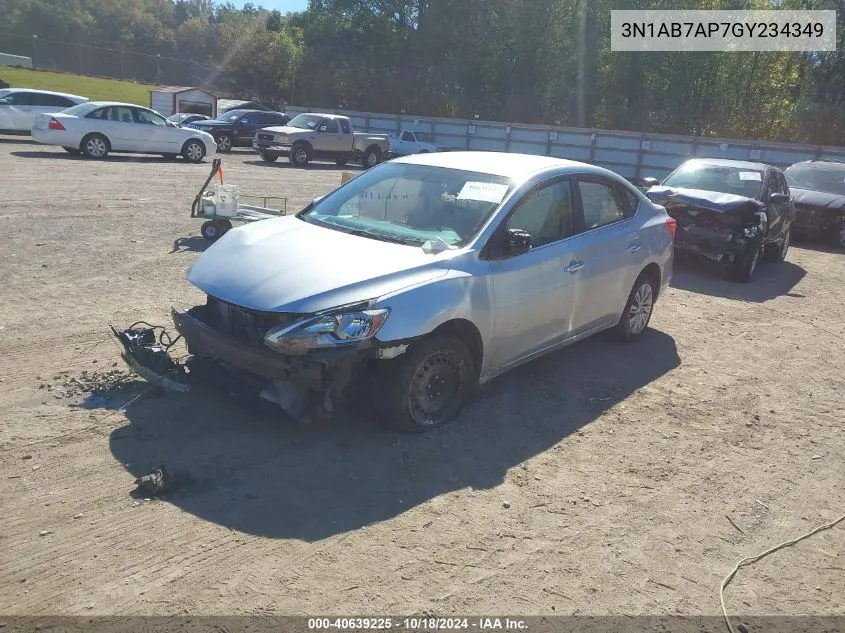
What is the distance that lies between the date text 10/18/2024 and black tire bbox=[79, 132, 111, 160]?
19.2 m

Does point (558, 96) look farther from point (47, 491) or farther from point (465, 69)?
point (47, 491)

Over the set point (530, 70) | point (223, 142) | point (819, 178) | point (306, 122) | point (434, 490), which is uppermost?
point (530, 70)

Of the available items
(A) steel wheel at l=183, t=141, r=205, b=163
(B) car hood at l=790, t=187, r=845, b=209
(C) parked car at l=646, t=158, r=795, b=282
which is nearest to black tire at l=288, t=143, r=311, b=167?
(A) steel wheel at l=183, t=141, r=205, b=163

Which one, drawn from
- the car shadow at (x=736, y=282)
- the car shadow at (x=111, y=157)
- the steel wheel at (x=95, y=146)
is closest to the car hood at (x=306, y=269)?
the car shadow at (x=736, y=282)

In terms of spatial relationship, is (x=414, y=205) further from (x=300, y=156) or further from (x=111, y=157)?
(x=300, y=156)

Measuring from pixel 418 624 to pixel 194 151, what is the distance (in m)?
20.7

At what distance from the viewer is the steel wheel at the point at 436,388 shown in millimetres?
4785

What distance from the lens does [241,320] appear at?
15.6 feet

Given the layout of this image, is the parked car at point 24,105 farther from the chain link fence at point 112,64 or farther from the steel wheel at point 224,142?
the chain link fence at point 112,64

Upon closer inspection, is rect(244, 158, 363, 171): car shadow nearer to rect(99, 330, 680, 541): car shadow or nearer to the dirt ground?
the dirt ground

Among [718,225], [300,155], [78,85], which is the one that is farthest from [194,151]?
[78,85]

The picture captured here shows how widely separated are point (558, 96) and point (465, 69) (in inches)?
231

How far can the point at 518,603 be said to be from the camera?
3381 millimetres

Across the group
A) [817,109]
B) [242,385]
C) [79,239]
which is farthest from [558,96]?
[242,385]
